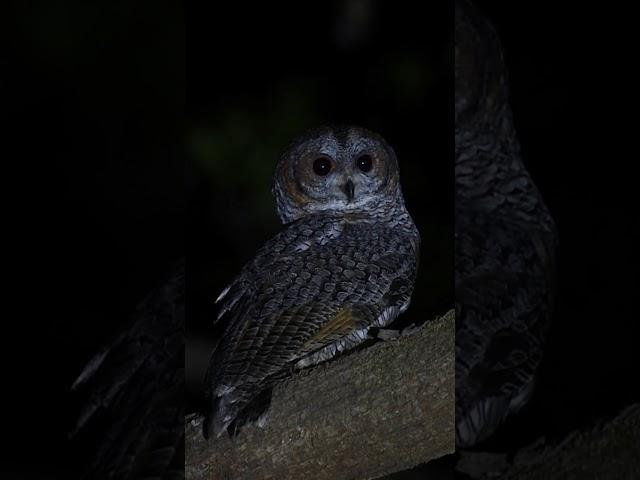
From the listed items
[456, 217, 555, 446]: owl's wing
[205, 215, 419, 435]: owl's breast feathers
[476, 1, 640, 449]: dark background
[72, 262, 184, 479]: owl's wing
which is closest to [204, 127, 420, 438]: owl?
[205, 215, 419, 435]: owl's breast feathers

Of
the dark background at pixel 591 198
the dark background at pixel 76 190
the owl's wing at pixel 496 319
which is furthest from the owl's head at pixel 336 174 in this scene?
the dark background at pixel 591 198

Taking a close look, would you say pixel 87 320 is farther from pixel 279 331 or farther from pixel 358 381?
pixel 358 381

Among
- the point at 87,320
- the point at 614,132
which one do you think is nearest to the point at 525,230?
the point at 614,132

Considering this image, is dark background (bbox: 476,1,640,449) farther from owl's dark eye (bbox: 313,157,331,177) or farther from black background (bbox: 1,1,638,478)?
owl's dark eye (bbox: 313,157,331,177)

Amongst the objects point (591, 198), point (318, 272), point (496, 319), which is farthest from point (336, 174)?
point (591, 198)

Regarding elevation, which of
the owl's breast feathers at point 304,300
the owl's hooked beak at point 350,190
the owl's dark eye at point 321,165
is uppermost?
the owl's dark eye at point 321,165

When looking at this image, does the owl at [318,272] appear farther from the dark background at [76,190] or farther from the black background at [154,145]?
the dark background at [76,190]
